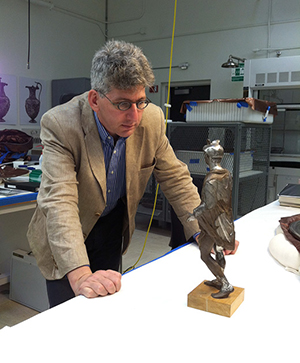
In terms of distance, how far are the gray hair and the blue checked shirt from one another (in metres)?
0.21

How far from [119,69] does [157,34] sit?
5.52 m

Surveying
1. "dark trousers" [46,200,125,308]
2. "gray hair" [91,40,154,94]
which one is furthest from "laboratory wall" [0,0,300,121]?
"gray hair" [91,40,154,94]

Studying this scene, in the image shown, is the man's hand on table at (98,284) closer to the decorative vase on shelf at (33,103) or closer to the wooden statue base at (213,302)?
the wooden statue base at (213,302)

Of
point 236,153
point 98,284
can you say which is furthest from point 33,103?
point 98,284

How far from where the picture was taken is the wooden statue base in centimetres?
84

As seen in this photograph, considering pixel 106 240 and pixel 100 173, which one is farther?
pixel 106 240

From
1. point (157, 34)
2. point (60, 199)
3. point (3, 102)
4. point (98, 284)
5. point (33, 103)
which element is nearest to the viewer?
point (98, 284)

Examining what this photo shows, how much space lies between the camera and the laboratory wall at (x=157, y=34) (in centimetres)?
508

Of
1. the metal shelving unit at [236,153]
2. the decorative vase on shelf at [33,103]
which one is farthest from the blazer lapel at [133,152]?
the decorative vase on shelf at [33,103]

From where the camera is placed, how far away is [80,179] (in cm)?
125

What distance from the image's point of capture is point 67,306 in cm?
87

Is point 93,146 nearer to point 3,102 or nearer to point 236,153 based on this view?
point 236,153

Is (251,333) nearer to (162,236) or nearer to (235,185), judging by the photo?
(235,185)

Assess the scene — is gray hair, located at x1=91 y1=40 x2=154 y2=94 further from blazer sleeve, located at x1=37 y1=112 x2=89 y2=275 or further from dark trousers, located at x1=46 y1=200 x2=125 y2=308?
dark trousers, located at x1=46 y1=200 x2=125 y2=308
